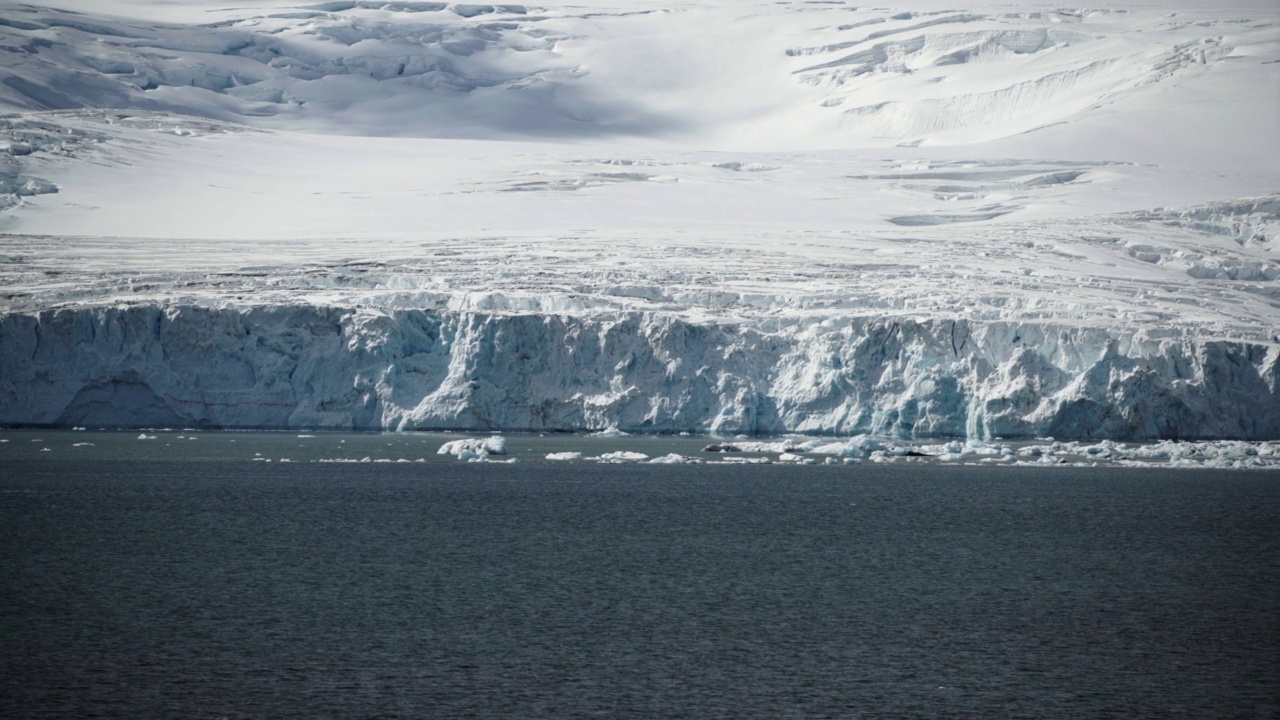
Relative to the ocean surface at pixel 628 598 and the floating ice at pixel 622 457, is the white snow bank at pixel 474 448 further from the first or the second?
the ocean surface at pixel 628 598

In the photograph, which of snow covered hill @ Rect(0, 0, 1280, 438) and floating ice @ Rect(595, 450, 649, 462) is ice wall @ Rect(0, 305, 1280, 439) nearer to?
snow covered hill @ Rect(0, 0, 1280, 438)

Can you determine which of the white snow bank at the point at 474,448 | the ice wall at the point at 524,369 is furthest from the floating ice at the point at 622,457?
the ice wall at the point at 524,369

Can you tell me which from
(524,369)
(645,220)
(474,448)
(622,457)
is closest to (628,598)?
(622,457)

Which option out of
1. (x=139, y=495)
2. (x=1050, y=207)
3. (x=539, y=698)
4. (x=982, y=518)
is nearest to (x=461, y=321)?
(x=139, y=495)

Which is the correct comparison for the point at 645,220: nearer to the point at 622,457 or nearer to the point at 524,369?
the point at 524,369

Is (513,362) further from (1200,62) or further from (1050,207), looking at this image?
(1200,62)

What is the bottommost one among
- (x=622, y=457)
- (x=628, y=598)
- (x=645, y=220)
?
(x=622, y=457)
